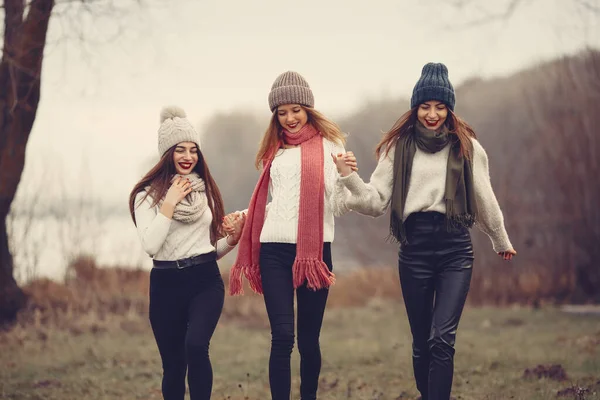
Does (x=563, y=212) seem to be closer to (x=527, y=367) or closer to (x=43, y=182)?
(x=527, y=367)

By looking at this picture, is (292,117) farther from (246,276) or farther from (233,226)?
(246,276)

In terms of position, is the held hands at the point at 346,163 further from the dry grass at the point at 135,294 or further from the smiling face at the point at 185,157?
the dry grass at the point at 135,294

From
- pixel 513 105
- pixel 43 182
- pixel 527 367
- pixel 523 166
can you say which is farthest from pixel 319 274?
pixel 513 105

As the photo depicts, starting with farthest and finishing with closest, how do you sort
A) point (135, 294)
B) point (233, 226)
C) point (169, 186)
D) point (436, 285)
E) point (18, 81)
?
1. point (135, 294)
2. point (18, 81)
3. point (233, 226)
4. point (169, 186)
5. point (436, 285)

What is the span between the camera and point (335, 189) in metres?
5.44

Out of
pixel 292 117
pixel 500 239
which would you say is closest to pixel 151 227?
pixel 292 117

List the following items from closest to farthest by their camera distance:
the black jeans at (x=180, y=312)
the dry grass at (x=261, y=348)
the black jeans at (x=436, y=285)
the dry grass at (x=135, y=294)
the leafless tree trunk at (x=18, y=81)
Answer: the black jeans at (x=436, y=285), the black jeans at (x=180, y=312), the dry grass at (x=261, y=348), the leafless tree trunk at (x=18, y=81), the dry grass at (x=135, y=294)

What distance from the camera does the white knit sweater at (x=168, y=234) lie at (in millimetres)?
5164

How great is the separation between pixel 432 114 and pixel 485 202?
0.69 metres

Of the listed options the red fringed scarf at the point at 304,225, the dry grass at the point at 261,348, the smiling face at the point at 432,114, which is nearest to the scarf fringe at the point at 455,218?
the smiling face at the point at 432,114

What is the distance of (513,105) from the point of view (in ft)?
61.9

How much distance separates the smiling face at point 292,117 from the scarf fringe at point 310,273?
0.89 meters

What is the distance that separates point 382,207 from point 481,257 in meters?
10.7

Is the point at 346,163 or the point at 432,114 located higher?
the point at 432,114
